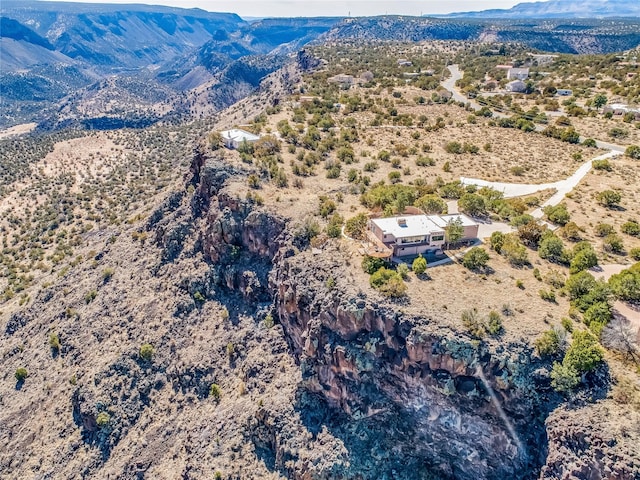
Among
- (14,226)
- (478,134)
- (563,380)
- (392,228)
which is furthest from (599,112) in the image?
(14,226)

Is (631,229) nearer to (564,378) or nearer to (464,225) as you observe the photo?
(464,225)

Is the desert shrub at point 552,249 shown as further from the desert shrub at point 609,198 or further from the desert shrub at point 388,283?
the desert shrub at point 388,283

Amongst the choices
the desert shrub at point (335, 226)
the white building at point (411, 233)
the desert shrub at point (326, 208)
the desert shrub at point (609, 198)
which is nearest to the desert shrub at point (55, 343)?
the desert shrub at point (326, 208)

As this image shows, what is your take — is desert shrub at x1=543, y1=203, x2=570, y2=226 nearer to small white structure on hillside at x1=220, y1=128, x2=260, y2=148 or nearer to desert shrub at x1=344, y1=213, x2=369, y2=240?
desert shrub at x1=344, y1=213, x2=369, y2=240

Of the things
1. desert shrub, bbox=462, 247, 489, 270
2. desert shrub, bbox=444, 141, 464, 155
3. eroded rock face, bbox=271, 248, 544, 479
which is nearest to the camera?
eroded rock face, bbox=271, 248, 544, 479

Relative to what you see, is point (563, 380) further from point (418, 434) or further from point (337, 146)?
point (337, 146)

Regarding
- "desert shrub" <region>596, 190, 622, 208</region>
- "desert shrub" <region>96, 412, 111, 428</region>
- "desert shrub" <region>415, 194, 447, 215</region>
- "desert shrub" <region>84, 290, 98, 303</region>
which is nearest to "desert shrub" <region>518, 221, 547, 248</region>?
"desert shrub" <region>415, 194, 447, 215</region>

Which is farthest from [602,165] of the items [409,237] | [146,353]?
[146,353]
